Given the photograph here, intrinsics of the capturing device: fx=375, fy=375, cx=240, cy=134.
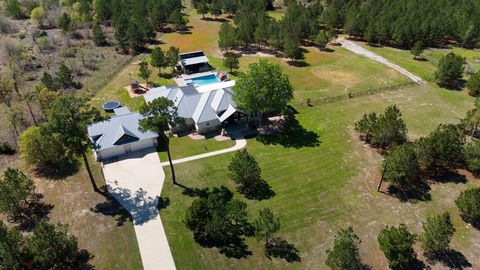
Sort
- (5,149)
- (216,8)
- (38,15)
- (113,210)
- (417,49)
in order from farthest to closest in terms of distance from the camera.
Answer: (216,8) → (38,15) → (417,49) → (5,149) → (113,210)

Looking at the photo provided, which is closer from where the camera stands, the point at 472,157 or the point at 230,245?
the point at 230,245

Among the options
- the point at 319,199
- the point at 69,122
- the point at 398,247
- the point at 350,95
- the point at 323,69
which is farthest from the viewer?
the point at 323,69

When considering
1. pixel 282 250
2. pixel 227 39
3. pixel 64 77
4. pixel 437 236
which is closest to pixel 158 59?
pixel 64 77

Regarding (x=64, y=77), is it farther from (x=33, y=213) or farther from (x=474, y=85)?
(x=474, y=85)

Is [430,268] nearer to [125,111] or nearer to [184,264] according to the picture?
[184,264]

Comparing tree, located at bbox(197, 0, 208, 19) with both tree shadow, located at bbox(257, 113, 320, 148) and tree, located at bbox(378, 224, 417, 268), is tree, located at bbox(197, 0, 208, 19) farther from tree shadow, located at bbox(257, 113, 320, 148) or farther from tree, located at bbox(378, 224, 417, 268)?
tree, located at bbox(378, 224, 417, 268)

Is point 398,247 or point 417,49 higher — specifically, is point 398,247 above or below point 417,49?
below

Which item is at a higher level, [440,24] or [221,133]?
[440,24]

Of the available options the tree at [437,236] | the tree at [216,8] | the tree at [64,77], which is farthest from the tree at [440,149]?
the tree at [216,8]

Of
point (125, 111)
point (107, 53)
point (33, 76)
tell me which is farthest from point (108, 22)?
point (125, 111)
